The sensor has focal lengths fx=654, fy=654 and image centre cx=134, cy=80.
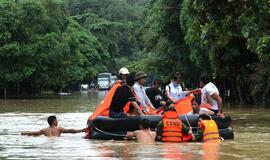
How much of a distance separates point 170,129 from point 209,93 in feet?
5.49

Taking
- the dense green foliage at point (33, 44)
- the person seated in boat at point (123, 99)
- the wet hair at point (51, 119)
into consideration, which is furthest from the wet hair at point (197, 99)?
the dense green foliage at point (33, 44)

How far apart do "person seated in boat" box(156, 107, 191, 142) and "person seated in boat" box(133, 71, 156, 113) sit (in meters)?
1.55

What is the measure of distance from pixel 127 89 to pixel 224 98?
123 ft

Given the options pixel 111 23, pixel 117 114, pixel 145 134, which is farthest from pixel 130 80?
pixel 111 23

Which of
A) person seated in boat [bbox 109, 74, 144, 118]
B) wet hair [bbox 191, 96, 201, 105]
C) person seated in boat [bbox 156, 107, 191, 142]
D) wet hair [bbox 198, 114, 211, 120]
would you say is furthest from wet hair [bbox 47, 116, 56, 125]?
wet hair [bbox 198, 114, 211, 120]

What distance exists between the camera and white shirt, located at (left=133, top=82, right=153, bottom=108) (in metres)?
17.5

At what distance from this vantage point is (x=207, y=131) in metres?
16.1

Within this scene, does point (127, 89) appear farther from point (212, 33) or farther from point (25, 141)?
point (212, 33)

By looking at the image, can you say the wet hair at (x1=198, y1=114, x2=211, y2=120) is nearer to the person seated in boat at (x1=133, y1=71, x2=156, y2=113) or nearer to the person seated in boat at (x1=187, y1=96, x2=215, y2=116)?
the person seated in boat at (x1=187, y1=96, x2=215, y2=116)

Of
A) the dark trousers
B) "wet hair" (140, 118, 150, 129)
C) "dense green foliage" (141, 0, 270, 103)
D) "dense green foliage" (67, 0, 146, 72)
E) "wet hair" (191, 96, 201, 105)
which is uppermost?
"dense green foliage" (67, 0, 146, 72)

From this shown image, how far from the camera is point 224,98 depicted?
53438 millimetres

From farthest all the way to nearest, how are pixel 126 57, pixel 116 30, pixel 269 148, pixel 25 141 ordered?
pixel 126 57 → pixel 116 30 → pixel 25 141 → pixel 269 148

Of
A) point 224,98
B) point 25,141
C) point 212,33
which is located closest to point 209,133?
point 25,141

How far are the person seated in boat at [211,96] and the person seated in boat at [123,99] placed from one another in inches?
68.6
